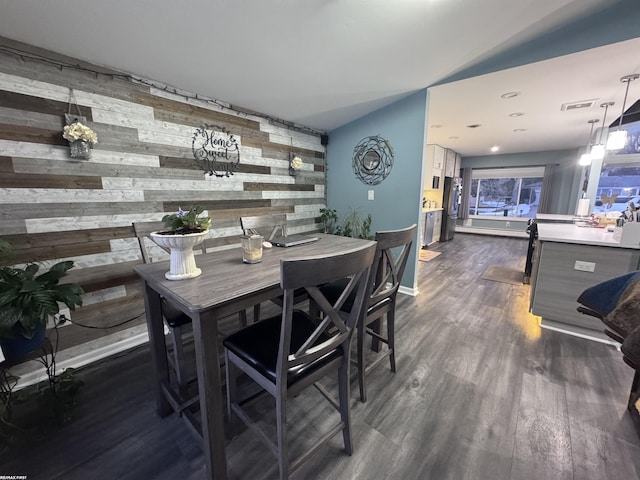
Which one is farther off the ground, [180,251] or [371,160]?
[371,160]

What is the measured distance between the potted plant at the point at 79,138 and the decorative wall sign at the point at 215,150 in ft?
2.66

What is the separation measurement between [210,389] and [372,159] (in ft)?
10.6

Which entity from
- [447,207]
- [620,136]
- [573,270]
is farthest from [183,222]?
[447,207]

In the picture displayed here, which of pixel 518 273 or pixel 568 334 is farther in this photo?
pixel 518 273

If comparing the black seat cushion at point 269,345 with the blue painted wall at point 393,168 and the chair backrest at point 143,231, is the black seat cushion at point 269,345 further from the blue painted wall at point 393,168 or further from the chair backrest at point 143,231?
the blue painted wall at point 393,168

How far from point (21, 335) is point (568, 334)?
405 cm

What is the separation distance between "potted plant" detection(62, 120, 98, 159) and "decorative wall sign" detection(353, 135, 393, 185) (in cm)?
289

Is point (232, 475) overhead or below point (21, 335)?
below

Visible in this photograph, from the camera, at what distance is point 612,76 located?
8.15 feet

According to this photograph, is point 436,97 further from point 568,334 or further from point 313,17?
point 568,334

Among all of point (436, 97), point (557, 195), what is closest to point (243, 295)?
point (436, 97)

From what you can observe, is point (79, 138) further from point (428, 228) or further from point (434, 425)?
point (428, 228)

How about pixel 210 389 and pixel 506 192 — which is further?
pixel 506 192

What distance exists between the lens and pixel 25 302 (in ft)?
4.14
